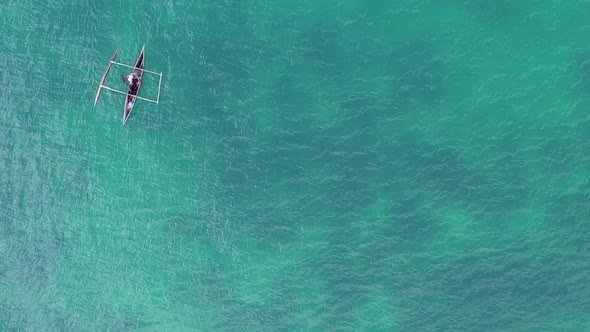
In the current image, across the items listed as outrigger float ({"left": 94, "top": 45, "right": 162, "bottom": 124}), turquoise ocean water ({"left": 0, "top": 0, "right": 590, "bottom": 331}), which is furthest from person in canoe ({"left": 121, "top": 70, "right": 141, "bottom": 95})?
turquoise ocean water ({"left": 0, "top": 0, "right": 590, "bottom": 331})

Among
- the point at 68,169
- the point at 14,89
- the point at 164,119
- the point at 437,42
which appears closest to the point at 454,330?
the point at 437,42

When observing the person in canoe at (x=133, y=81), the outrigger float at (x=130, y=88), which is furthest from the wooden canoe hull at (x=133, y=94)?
the person in canoe at (x=133, y=81)

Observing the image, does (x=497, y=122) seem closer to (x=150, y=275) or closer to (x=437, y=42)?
(x=437, y=42)

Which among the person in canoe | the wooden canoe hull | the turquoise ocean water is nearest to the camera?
the turquoise ocean water

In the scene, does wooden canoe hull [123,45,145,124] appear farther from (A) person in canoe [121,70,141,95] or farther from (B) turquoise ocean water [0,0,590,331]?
(B) turquoise ocean water [0,0,590,331]

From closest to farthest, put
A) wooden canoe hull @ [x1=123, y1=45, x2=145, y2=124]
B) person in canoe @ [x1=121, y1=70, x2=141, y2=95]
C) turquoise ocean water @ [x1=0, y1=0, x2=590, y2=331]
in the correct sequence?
1. turquoise ocean water @ [x1=0, y1=0, x2=590, y2=331]
2. person in canoe @ [x1=121, y1=70, x2=141, y2=95]
3. wooden canoe hull @ [x1=123, y1=45, x2=145, y2=124]

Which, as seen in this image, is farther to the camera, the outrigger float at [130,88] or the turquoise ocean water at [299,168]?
the outrigger float at [130,88]

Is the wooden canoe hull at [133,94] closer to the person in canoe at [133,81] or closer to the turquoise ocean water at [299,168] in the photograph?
the person in canoe at [133,81]
